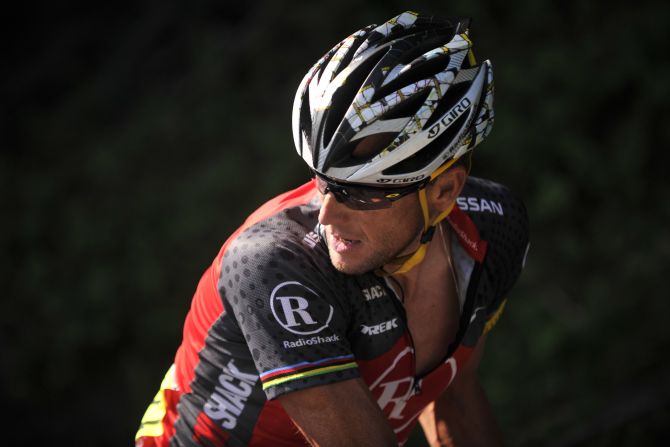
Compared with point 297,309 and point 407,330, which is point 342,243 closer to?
point 297,309

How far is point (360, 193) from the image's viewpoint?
221 centimetres

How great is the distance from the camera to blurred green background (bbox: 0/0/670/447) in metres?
6.09

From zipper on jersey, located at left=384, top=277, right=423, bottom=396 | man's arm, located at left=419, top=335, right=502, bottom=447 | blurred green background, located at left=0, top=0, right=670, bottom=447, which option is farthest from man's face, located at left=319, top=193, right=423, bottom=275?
blurred green background, located at left=0, top=0, right=670, bottom=447

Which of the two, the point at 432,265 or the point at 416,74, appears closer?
the point at 416,74

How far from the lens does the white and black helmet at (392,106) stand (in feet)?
7.12

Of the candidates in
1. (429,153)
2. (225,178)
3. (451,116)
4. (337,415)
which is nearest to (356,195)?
(429,153)

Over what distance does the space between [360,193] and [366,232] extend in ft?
0.38

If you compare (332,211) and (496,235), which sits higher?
(332,211)

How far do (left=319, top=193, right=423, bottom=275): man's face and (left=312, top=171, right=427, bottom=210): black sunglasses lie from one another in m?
0.01

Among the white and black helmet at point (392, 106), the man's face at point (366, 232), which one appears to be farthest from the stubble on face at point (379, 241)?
the white and black helmet at point (392, 106)

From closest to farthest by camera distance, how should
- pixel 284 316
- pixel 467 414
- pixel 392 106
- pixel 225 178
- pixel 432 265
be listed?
pixel 284 316, pixel 392 106, pixel 432 265, pixel 467 414, pixel 225 178

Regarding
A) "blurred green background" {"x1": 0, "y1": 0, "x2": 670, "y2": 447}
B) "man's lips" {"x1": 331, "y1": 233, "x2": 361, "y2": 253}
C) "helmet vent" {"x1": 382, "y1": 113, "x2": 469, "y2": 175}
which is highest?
"helmet vent" {"x1": 382, "y1": 113, "x2": 469, "y2": 175}

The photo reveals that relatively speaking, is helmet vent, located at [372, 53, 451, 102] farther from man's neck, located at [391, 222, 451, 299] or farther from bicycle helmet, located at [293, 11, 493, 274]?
man's neck, located at [391, 222, 451, 299]

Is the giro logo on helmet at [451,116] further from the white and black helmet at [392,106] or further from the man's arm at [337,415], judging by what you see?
the man's arm at [337,415]
